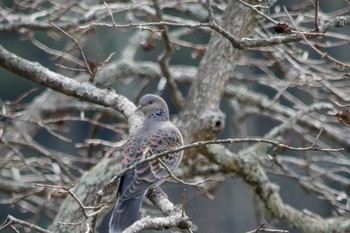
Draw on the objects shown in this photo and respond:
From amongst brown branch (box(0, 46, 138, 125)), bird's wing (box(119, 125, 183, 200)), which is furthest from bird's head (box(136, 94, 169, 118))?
brown branch (box(0, 46, 138, 125))

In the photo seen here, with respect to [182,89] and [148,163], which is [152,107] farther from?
[182,89]

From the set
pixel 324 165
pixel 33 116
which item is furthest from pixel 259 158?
pixel 324 165

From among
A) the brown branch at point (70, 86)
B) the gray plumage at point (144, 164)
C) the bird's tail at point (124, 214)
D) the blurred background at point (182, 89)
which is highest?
the brown branch at point (70, 86)

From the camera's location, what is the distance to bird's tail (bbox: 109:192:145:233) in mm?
4172

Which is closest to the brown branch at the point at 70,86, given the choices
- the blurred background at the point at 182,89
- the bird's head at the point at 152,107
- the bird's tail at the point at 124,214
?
the blurred background at the point at 182,89

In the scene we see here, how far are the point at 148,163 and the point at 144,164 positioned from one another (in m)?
0.02

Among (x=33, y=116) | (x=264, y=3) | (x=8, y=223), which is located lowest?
(x=33, y=116)

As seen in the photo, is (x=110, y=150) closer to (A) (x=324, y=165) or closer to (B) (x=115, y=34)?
(A) (x=324, y=165)

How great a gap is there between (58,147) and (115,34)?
93.2 inches

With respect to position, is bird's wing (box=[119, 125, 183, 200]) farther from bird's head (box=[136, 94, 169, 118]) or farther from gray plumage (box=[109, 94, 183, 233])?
bird's head (box=[136, 94, 169, 118])

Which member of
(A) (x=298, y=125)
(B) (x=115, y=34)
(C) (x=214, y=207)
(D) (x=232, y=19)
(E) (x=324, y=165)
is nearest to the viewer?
(D) (x=232, y=19)

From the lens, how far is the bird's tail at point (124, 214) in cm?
417

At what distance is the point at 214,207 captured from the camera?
8.30 meters

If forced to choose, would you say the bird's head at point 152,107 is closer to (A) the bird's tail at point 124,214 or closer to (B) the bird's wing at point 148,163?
(B) the bird's wing at point 148,163
